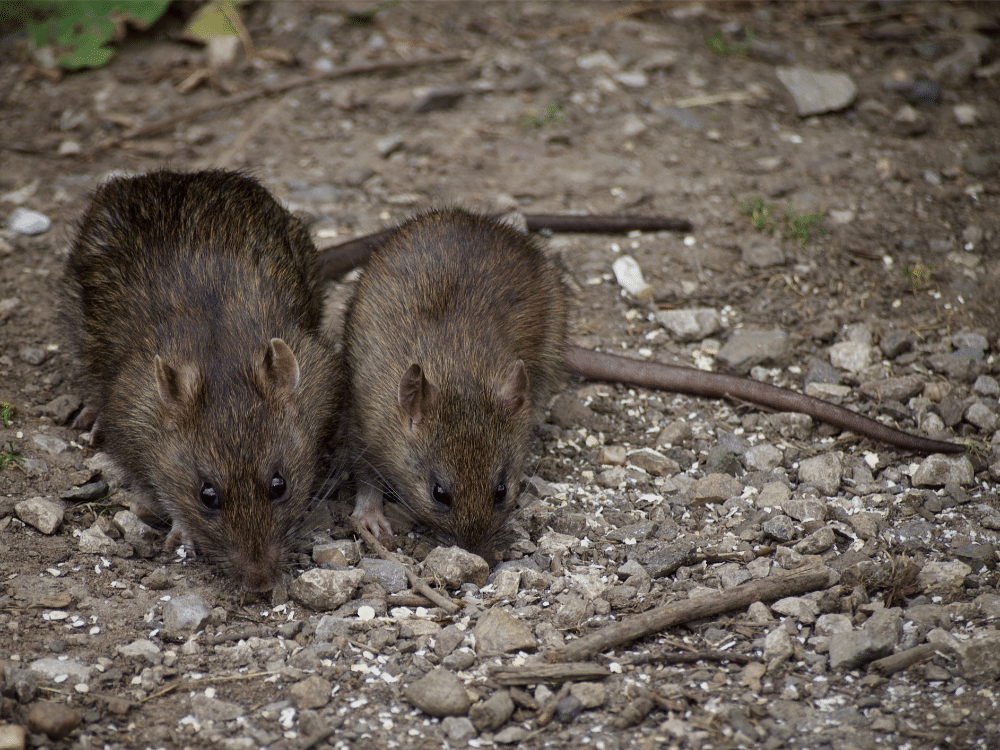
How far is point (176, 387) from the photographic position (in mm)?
4324

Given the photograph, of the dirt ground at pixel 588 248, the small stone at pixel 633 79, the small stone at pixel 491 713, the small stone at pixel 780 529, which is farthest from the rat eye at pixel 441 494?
the small stone at pixel 633 79

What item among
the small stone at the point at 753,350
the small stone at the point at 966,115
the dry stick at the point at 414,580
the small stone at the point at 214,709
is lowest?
the dry stick at the point at 414,580

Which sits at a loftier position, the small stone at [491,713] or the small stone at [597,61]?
the small stone at [597,61]

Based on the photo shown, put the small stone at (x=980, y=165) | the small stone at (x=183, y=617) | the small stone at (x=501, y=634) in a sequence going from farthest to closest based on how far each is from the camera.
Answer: the small stone at (x=980, y=165) → the small stone at (x=183, y=617) → the small stone at (x=501, y=634)

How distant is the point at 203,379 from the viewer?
4.36 m

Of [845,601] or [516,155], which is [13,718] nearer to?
[845,601]

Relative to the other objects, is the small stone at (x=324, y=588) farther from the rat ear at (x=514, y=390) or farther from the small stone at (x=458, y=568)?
the rat ear at (x=514, y=390)

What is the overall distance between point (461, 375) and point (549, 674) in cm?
167

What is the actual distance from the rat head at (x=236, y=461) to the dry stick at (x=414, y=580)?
368 mm

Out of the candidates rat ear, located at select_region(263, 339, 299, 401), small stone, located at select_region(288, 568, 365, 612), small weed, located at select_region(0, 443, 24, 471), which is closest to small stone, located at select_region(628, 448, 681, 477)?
small stone, located at select_region(288, 568, 365, 612)

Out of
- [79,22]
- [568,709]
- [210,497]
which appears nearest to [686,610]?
[568,709]

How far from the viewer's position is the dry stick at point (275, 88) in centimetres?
762

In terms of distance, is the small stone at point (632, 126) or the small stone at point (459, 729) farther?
the small stone at point (632, 126)

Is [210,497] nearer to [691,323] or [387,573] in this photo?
[387,573]
